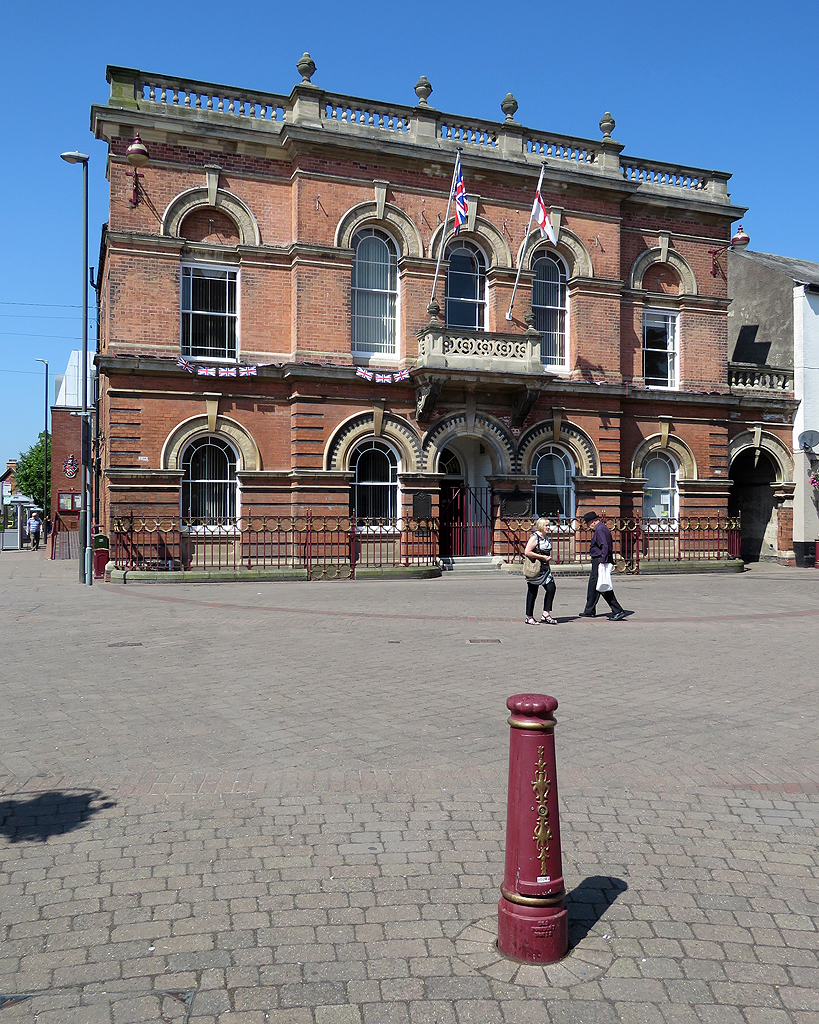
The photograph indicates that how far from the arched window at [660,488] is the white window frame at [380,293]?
8.89 metres

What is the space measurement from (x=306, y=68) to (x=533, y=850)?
21.9 meters

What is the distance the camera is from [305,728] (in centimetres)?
641

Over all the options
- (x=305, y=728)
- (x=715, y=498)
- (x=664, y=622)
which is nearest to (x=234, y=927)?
(x=305, y=728)

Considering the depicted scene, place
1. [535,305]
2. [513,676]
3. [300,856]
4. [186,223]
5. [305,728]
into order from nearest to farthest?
1. [300,856]
2. [305,728]
3. [513,676]
4. [186,223]
5. [535,305]

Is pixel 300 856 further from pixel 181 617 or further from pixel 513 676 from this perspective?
pixel 181 617

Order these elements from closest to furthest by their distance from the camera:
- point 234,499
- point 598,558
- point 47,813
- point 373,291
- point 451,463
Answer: point 47,813
point 598,558
point 234,499
point 373,291
point 451,463

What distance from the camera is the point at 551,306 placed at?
77.5 ft

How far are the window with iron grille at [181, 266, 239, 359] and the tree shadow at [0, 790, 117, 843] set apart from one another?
55.1 ft

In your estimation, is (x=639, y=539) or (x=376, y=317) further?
(x=639, y=539)

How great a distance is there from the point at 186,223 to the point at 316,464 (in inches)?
270

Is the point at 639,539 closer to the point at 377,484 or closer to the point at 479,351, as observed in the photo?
the point at 479,351

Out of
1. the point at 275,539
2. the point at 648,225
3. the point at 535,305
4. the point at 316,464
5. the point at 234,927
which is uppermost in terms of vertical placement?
the point at 648,225

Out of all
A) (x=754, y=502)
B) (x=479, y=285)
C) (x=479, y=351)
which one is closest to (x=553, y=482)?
(x=479, y=351)

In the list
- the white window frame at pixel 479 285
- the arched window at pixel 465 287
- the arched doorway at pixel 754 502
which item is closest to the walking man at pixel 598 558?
the white window frame at pixel 479 285
